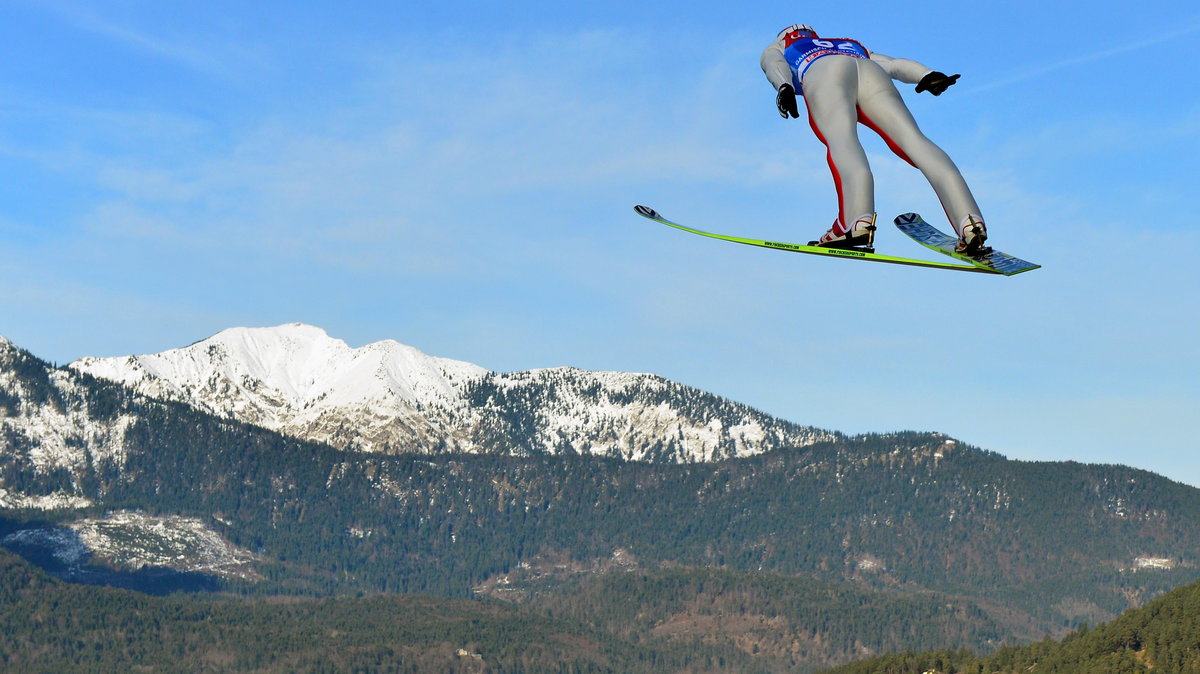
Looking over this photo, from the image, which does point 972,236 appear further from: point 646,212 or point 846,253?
point 646,212

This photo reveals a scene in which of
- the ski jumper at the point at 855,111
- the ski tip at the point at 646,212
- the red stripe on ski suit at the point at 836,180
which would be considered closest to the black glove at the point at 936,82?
the ski jumper at the point at 855,111

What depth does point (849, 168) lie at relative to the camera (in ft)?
124

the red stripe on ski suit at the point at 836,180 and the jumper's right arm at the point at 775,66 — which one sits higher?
the jumper's right arm at the point at 775,66

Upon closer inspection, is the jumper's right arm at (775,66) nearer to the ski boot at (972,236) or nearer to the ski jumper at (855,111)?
the ski jumper at (855,111)

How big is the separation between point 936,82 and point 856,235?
3828mm

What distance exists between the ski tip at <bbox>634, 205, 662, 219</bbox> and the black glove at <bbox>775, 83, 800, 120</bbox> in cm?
760

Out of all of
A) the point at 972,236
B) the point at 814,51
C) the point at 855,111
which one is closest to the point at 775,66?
the point at 814,51

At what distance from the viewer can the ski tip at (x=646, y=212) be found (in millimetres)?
45156

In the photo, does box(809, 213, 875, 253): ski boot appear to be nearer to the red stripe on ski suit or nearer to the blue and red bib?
the red stripe on ski suit

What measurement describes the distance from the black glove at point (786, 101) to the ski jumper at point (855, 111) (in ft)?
1.25

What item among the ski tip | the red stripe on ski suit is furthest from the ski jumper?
the ski tip

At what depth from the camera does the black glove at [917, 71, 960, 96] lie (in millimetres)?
37431

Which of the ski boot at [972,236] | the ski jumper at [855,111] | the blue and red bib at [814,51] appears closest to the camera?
the ski boot at [972,236]

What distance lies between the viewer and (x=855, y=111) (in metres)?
38.4
